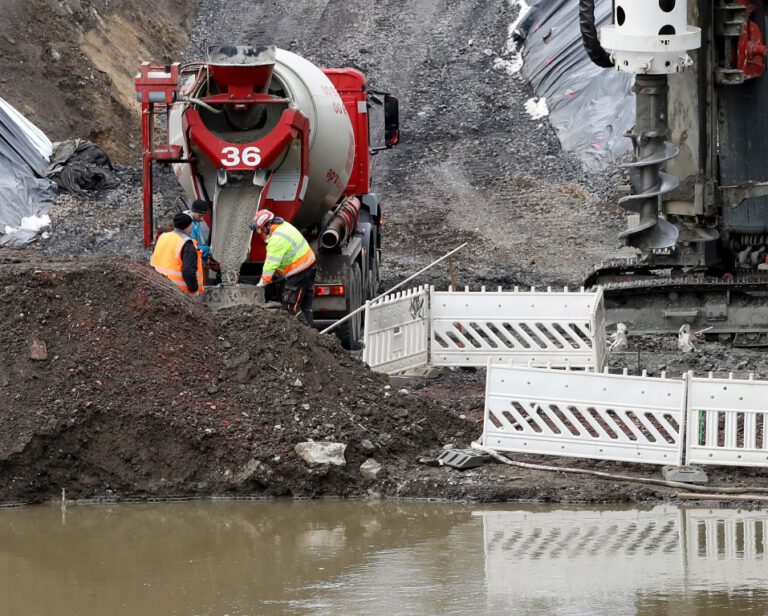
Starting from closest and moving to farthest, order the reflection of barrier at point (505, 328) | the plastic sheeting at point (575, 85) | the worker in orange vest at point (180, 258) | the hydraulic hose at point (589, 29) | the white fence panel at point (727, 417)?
the white fence panel at point (727, 417) < the worker in orange vest at point (180, 258) < the hydraulic hose at point (589, 29) < the reflection of barrier at point (505, 328) < the plastic sheeting at point (575, 85)

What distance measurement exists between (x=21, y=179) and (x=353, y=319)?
931 centimetres

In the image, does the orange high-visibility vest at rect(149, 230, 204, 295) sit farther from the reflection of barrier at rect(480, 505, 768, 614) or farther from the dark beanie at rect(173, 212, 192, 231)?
the reflection of barrier at rect(480, 505, 768, 614)

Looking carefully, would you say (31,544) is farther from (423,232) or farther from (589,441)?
(423,232)

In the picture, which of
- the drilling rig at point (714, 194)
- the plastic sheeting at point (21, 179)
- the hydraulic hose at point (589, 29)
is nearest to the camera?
the hydraulic hose at point (589, 29)

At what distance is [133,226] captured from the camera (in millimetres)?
22312

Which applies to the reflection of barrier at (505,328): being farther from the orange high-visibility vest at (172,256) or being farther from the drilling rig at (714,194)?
the orange high-visibility vest at (172,256)

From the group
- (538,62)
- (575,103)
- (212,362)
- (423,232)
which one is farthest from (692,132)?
(538,62)

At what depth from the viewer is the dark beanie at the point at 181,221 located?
13.6 meters

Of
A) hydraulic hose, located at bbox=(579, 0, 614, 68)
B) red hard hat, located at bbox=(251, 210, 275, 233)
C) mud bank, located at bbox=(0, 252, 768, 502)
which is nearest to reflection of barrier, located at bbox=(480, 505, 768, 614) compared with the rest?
mud bank, located at bbox=(0, 252, 768, 502)

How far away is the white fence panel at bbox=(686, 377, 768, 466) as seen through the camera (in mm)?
10703

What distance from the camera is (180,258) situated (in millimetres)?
13609

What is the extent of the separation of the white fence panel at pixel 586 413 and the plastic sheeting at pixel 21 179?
1182cm

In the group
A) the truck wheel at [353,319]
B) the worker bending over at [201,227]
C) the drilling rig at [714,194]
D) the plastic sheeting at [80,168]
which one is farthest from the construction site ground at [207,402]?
the plastic sheeting at [80,168]

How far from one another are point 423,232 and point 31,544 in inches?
554
